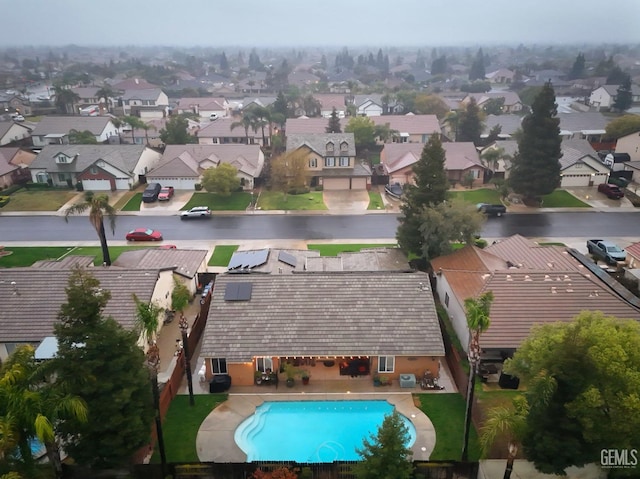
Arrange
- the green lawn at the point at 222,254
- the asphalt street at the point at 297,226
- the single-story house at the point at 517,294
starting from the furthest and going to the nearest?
the asphalt street at the point at 297,226, the green lawn at the point at 222,254, the single-story house at the point at 517,294

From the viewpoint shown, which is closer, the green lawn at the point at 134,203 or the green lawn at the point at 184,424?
the green lawn at the point at 184,424

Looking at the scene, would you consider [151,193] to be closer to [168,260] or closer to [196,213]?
[196,213]

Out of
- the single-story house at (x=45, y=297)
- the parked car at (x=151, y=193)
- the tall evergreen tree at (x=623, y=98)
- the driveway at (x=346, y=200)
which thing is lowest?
the driveway at (x=346, y=200)

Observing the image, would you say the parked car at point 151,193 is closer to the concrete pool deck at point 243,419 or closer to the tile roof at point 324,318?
the tile roof at point 324,318

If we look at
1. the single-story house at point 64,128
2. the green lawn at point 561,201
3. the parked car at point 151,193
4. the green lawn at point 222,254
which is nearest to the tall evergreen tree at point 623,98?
the green lawn at point 561,201

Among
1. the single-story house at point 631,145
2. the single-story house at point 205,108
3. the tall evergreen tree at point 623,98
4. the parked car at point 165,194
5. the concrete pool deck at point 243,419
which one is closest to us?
the concrete pool deck at point 243,419

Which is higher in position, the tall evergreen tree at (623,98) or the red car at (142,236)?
the tall evergreen tree at (623,98)

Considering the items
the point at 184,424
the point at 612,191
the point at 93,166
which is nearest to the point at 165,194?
the point at 93,166
